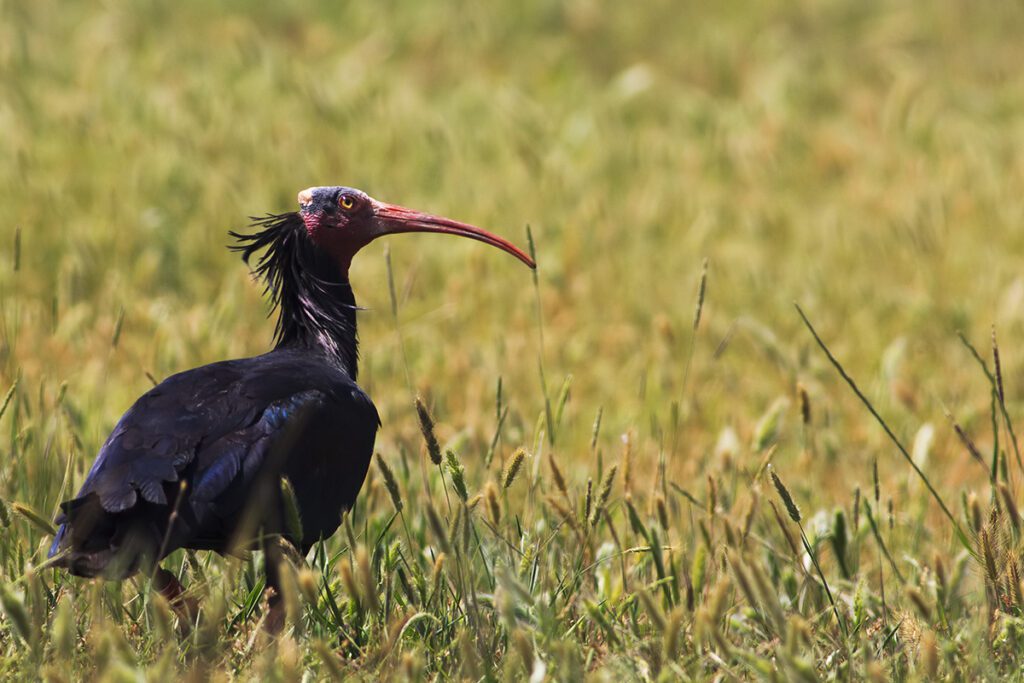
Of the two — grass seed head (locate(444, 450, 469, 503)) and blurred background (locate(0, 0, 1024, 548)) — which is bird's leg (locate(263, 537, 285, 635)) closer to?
grass seed head (locate(444, 450, 469, 503))

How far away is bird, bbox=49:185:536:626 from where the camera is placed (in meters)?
3.14

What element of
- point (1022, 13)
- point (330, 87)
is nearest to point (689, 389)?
point (330, 87)

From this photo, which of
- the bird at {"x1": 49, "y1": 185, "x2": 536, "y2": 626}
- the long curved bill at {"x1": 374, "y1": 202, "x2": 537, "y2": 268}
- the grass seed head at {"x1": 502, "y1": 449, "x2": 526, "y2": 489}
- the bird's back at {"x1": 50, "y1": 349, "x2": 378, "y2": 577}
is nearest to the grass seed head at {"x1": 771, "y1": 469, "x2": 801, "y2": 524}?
the grass seed head at {"x1": 502, "y1": 449, "x2": 526, "y2": 489}

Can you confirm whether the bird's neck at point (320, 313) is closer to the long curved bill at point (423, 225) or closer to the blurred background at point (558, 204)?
the long curved bill at point (423, 225)

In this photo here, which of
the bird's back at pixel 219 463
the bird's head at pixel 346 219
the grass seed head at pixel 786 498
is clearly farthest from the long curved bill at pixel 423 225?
the grass seed head at pixel 786 498

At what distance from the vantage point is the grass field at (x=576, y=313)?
3291mm

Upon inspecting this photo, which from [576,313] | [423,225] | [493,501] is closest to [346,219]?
[423,225]

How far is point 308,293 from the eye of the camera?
4.23 metres

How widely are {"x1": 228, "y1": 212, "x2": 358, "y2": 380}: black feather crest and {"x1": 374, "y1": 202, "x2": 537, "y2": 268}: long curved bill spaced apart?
20cm

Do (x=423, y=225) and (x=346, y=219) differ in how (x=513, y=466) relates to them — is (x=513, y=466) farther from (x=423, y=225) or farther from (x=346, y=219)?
(x=346, y=219)

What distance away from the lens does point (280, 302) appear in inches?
173

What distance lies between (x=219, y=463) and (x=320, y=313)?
903 mm

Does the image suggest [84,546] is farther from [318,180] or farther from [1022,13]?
[1022,13]

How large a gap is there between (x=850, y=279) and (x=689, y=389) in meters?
1.60
